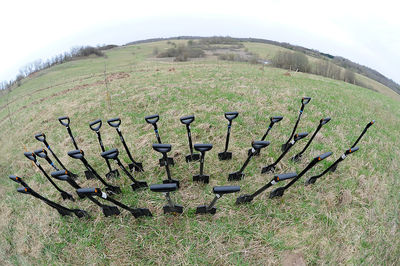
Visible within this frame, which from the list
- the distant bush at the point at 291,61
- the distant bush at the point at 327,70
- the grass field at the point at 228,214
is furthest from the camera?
the distant bush at the point at 291,61

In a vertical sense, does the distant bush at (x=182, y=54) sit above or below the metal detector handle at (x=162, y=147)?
above

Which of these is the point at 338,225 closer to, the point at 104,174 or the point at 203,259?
the point at 203,259

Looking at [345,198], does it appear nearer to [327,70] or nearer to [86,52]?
[327,70]

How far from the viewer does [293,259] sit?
8.62 feet

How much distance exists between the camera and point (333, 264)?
103 inches

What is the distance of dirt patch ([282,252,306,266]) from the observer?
259 centimetres

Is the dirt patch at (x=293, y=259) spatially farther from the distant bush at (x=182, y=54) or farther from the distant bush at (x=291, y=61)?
the distant bush at (x=182, y=54)

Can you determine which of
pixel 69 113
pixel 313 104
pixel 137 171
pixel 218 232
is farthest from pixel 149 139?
pixel 313 104

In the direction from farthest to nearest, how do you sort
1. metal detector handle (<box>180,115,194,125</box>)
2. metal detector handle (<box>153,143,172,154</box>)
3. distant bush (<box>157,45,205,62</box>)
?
distant bush (<box>157,45,205,62</box>), metal detector handle (<box>180,115,194,125</box>), metal detector handle (<box>153,143,172,154</box>)

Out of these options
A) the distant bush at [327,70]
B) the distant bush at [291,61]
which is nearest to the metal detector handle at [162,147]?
the distant bush at [291,61]

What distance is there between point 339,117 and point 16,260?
9.44 m

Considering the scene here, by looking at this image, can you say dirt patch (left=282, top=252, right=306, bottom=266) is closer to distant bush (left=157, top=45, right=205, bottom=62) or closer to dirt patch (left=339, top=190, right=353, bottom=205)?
dirt patch (left=339, top=190, right=353, bottom=205)

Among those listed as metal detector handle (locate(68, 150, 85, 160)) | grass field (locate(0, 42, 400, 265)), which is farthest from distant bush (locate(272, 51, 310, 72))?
metal detector handle (locate(68, 150, 85, 160))

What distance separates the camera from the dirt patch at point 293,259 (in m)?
2.59
